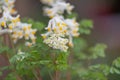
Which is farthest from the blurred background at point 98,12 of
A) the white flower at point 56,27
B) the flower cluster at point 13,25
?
the white flower at point 56,27

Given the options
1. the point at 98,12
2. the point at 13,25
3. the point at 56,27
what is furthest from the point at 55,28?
the point at 98,12

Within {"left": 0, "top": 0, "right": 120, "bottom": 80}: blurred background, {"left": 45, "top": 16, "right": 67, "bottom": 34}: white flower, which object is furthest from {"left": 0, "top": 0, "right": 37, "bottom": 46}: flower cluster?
{"left": 0, "top": 0, "right": 120, "bottom": 80}: blurred background

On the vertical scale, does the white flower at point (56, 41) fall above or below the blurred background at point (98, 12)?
above

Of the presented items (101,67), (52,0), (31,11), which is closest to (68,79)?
(101,67)

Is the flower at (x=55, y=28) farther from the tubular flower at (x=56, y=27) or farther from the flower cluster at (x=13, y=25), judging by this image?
the flower cluster at (x=13, y=25)

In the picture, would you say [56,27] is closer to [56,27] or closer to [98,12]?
[56,27]

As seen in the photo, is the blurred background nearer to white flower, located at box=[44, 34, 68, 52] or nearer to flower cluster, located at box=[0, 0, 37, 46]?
flower cluster, located at box=[0, 0, 37, 46]

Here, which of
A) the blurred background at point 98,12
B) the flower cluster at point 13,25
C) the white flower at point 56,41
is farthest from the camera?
the blurred background at point 98,12

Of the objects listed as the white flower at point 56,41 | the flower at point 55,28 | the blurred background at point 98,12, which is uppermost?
the flower at point 55,28

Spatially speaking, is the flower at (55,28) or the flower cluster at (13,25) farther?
the flower cluster at (13,25)
